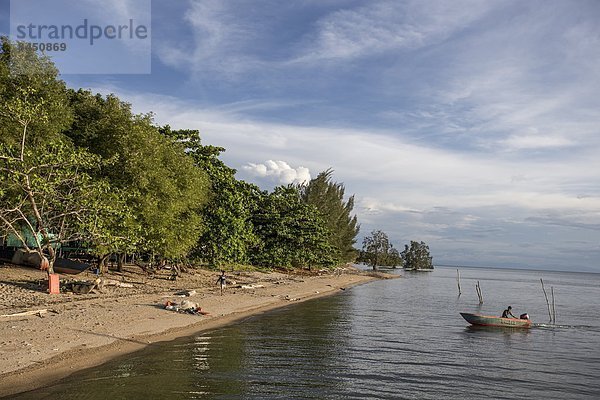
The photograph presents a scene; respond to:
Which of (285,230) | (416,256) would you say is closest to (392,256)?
(416,256)

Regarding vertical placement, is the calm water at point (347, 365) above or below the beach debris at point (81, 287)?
below

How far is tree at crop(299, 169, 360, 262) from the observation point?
94188mm

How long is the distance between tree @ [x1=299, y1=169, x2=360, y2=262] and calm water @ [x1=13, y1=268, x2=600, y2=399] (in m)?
57.0

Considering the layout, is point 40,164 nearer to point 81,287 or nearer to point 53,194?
point 53,194

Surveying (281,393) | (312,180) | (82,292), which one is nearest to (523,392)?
(281,393)

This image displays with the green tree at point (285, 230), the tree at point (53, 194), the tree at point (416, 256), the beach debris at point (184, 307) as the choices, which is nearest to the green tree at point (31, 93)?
the tree at point (53, 194)

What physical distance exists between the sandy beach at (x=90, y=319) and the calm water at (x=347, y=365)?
1197 millimetres

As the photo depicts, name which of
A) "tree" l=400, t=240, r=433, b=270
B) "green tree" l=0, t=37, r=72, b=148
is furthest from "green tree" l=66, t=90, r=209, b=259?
"tree" l=400, t=240, r=433, b=270

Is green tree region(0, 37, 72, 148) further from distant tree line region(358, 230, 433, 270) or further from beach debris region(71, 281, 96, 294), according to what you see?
distant tree line region(358, 230, 433, 270)

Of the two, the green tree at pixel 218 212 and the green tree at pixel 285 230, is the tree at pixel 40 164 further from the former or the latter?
the green tree at pixel 285 230

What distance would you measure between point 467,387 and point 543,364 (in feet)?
27.0

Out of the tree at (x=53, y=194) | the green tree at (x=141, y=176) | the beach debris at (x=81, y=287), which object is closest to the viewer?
the tree at (x=53, y=194)

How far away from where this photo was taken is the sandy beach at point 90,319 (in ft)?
52.1

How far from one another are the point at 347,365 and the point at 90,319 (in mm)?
12574
